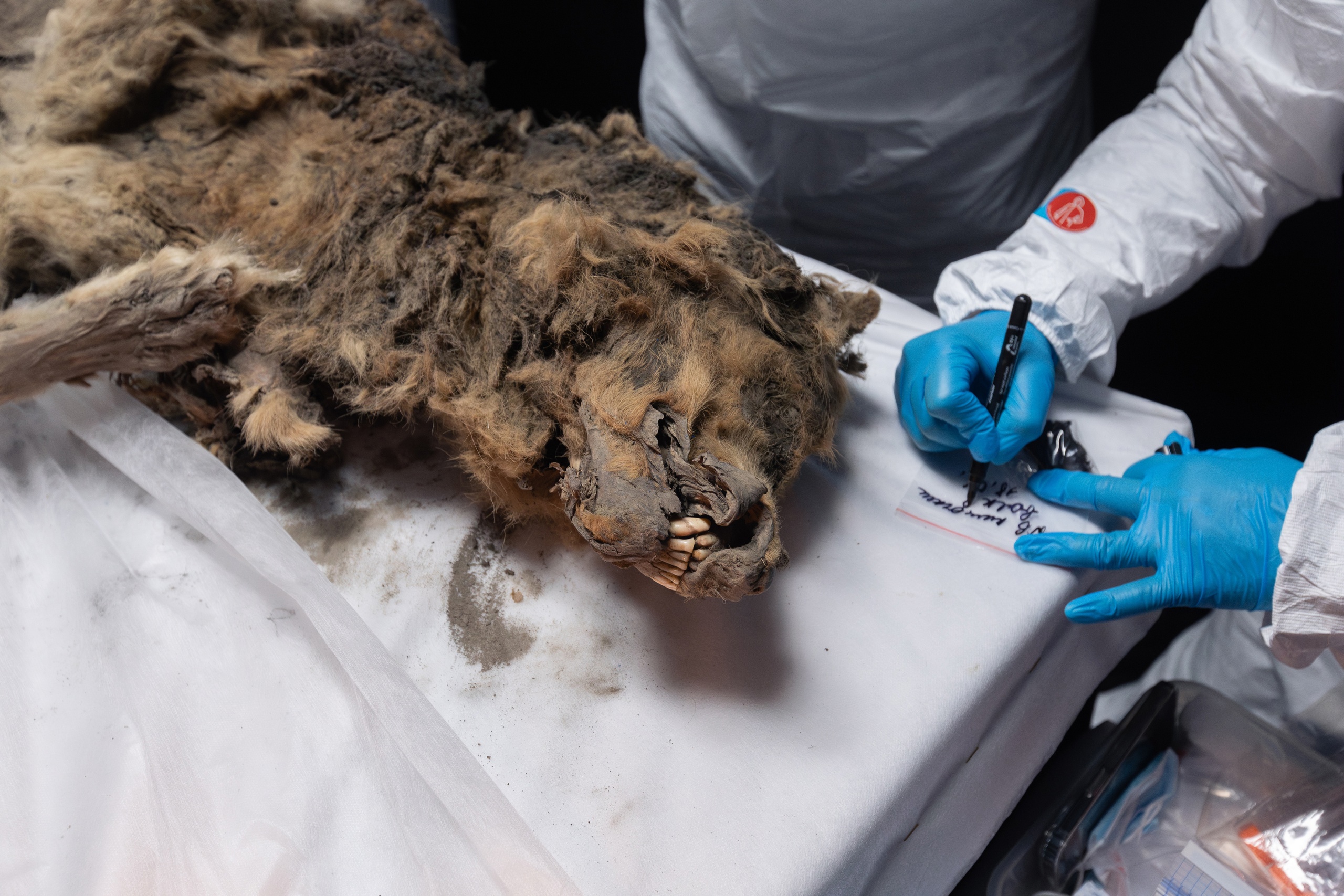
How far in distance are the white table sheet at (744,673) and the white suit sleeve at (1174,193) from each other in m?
0.28

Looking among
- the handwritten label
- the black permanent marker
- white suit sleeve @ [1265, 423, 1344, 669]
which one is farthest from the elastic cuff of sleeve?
white suit sleeve @ [1265, 423, 1344, 669]

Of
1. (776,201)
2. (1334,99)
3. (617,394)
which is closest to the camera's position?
(617,394)

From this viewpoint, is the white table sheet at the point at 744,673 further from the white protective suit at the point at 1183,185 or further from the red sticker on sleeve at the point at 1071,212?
the red sticker on sleeve at the point at 1071,212

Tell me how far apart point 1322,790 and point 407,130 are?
183 centimetres

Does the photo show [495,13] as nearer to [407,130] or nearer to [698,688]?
[407,130]

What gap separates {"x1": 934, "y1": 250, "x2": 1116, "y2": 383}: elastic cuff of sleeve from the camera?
1313mm

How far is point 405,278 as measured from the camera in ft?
3.58

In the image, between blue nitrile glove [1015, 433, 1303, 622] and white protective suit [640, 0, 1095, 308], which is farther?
white protective suit [640, 0, 1095, 308]

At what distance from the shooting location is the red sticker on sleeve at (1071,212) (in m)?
1.39

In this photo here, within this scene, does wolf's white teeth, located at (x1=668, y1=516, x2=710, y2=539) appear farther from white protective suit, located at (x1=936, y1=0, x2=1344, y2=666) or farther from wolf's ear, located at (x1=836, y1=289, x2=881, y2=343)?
white protective suit, located at (x1=936, y1=0, x2=1344, y2=666)

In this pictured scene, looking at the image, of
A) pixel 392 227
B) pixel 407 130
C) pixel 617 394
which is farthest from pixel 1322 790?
pixel 407 130

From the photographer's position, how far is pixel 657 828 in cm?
93

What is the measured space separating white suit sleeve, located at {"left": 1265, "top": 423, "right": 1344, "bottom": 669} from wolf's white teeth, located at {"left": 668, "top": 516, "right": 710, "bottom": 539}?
817 millimetres

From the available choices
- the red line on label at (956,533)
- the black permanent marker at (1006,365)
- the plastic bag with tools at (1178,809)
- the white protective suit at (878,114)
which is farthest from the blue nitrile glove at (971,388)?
the plastic bag with tools at (1178,809)
